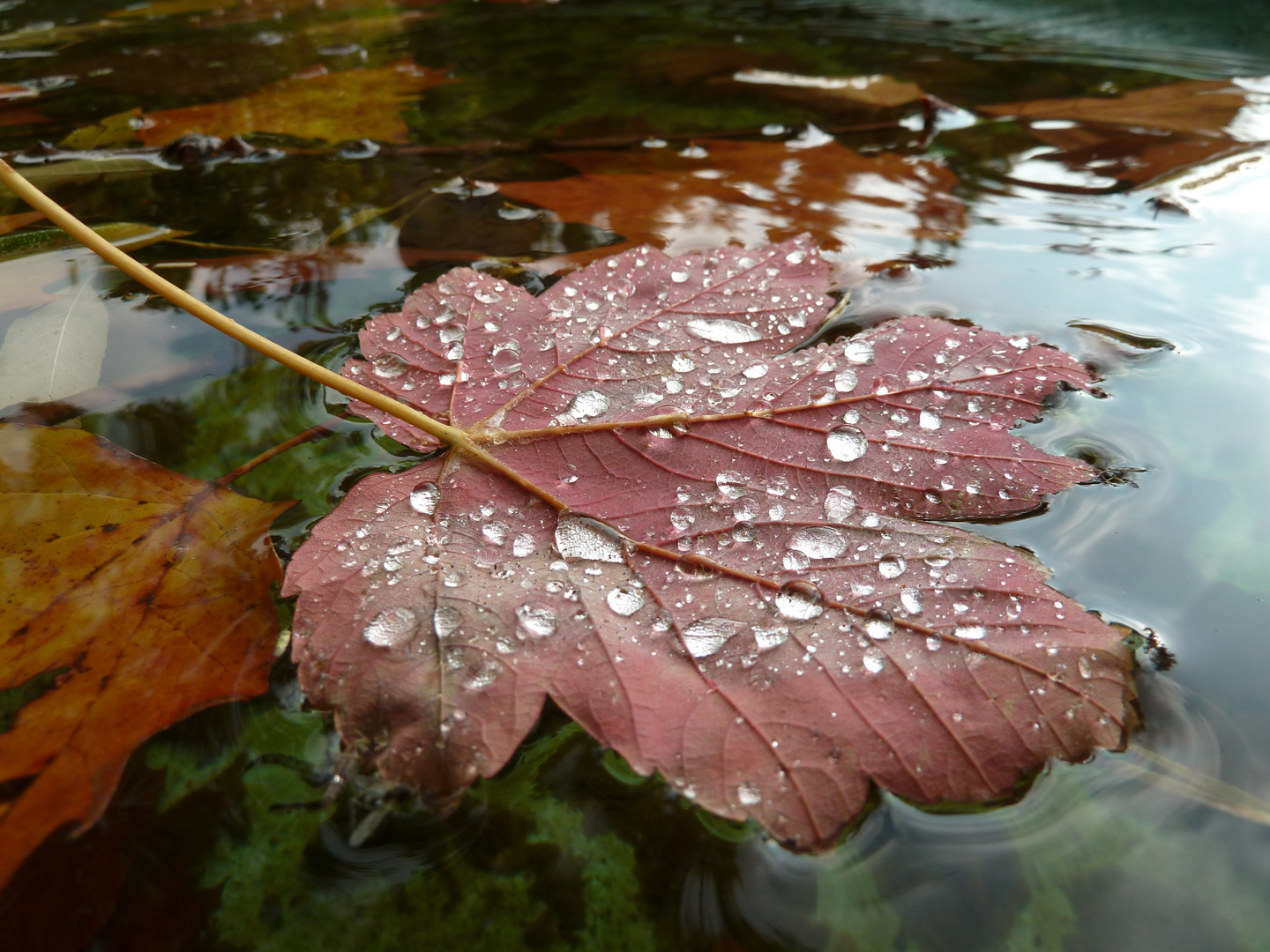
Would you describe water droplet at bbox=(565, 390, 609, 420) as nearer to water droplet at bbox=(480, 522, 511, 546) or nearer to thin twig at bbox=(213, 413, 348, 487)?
water droplet at bbox=(480, 522, 511, 546)

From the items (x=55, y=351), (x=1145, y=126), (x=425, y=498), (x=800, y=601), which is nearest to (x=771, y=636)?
(x=800, y=601)

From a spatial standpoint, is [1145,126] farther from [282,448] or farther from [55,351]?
[55,351]

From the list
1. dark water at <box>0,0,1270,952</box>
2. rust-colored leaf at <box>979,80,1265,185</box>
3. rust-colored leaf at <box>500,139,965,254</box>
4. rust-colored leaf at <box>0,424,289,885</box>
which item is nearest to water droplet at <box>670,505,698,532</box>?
dark water at <box>0,0,1270,952</box>

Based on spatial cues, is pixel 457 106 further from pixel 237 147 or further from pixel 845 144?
pixel 845 144

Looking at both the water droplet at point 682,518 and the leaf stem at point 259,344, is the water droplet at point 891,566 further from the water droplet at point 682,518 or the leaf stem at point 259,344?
the leaf stem at point 259,344

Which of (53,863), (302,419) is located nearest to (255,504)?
(302,419)
